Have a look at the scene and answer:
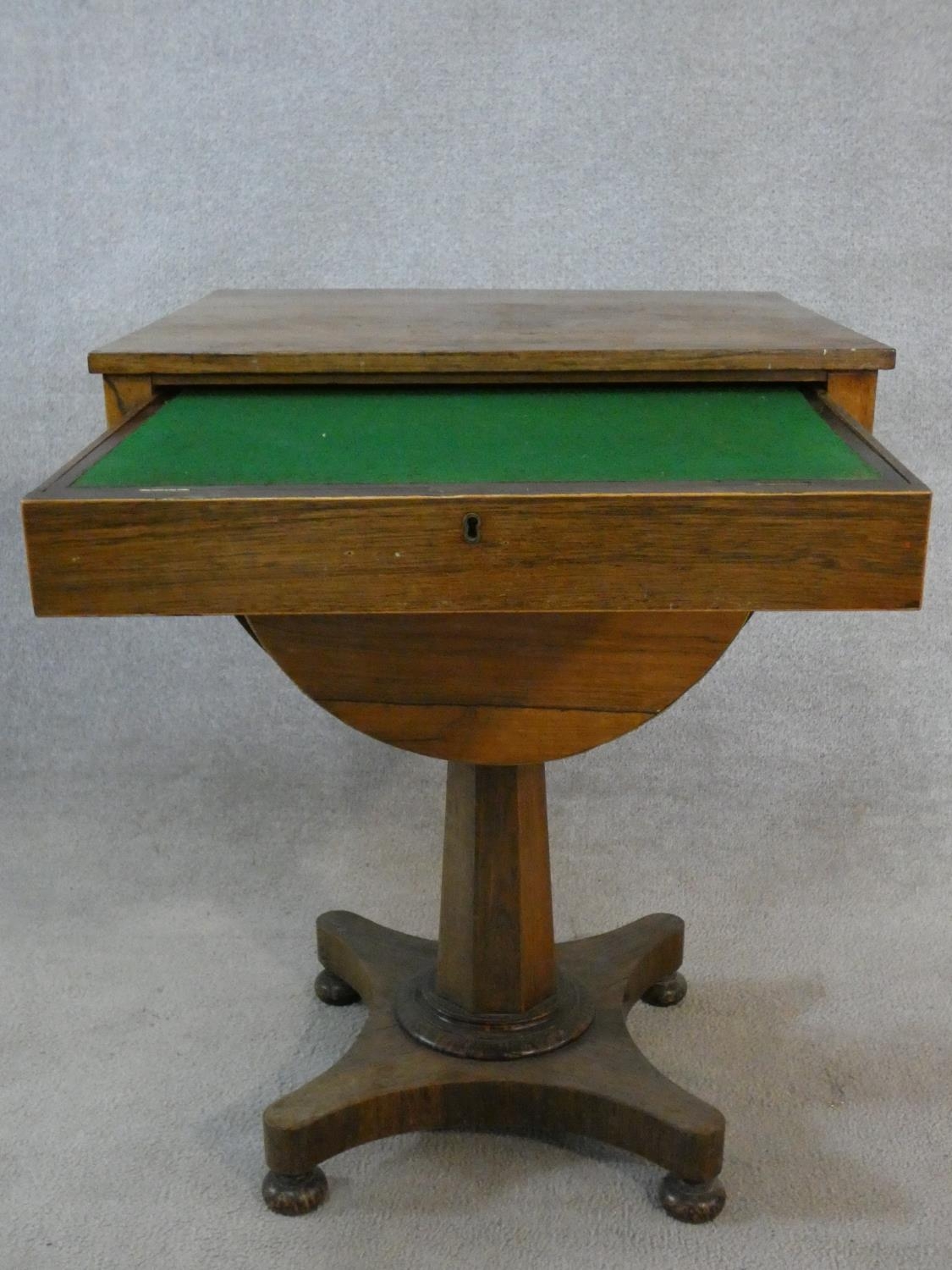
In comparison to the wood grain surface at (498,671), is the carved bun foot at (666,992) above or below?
below

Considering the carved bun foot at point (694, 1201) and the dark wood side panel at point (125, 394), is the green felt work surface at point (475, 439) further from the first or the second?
the carved bun foot at point (694, 1201)

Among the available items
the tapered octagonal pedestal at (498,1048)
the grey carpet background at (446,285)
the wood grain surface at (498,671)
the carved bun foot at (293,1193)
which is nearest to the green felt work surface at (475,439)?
the wood grain surface at (498,671)

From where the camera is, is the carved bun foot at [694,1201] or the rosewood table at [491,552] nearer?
the rosewood table at [491,552]

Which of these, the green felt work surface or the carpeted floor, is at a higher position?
the green felt work surface

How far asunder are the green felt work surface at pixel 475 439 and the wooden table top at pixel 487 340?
4cm

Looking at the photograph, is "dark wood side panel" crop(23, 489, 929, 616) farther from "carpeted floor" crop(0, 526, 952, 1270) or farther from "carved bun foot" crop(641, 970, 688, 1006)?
"carved bun foot" crop(641, 970, 688, 1006)

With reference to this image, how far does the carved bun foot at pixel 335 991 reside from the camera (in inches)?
109

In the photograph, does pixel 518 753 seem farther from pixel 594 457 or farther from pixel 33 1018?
pixel 33 1018

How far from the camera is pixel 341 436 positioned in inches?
74.9

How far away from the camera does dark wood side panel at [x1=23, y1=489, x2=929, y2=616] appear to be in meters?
1.71

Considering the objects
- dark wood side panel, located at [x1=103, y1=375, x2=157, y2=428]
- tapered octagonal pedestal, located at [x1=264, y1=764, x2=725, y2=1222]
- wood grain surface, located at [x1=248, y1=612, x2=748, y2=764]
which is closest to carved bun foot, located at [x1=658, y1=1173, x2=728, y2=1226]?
tapered octagonal pedestal, located at [x1=264, y1=764, x2=725, y2=1222]

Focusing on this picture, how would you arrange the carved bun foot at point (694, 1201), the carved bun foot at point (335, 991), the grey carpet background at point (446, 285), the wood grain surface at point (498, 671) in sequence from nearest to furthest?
the wood grain surface at point (498, 671)
the carved bun foot at point (694, 1201)
the carved bun foot at point (335, 991)
the grey carpet background at point (446, 285)

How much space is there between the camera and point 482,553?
1.72 m

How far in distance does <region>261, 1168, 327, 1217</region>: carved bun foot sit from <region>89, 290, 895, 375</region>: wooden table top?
105 cm
